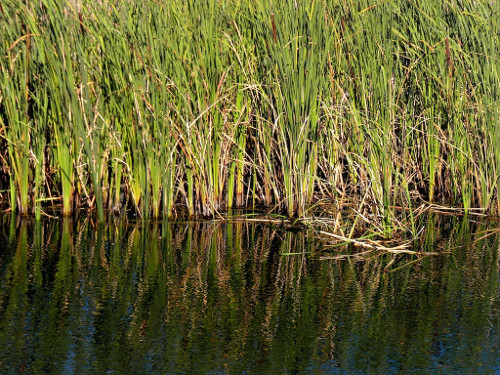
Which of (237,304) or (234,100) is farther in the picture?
(234,100)

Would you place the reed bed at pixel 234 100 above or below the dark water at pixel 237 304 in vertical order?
above

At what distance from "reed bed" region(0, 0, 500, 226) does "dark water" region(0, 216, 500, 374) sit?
0.42m

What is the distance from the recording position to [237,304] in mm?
3334

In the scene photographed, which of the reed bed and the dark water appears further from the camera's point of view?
the reed bed

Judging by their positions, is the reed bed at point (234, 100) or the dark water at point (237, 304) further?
the reed bed at point (234, 100)

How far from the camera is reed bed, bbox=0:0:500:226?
15.5ft

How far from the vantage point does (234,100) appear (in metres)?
5.25

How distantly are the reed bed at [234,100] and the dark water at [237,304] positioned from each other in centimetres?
42

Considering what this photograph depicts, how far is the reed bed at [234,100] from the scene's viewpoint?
4730 mm

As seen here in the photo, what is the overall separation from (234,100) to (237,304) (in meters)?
2.17

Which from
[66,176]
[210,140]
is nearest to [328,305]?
[210,140]

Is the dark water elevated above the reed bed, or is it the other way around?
the reed bed

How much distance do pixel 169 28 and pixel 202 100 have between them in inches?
19.0

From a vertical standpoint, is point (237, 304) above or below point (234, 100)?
below
